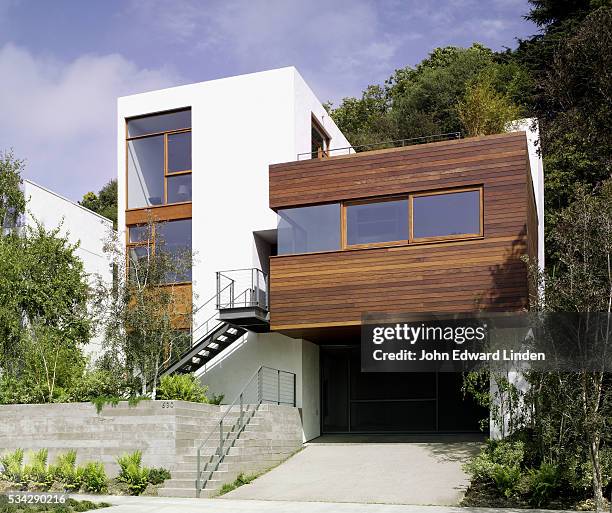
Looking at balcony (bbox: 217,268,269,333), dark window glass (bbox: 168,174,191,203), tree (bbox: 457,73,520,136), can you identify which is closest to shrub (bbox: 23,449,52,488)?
balcony (bbox: 217,268,269,333)

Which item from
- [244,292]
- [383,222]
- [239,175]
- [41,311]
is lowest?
[41,311]

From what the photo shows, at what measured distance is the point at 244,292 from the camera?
20391 millimetres

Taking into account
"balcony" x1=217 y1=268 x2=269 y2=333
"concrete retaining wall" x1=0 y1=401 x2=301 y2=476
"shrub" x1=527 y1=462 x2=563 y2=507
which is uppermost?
"balcony" x1=217 y1=268 x2=269 y2=333

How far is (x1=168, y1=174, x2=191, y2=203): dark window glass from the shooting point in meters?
22.5

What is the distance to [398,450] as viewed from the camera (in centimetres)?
1806

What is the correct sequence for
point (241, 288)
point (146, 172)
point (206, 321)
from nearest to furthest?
point (241, 288) < point (206, 321) < point (146, 172)

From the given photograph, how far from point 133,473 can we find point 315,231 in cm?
678

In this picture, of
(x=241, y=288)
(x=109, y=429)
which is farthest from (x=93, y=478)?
(x=241, y=288)

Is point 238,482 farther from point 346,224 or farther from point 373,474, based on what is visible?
point 346,224

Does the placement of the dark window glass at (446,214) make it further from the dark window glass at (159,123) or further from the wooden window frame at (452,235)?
the dark window glass at (159,123)

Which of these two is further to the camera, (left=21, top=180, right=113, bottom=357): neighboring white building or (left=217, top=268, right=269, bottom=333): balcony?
(left=21, top=180, right=113, bottom=357): neighboring white building

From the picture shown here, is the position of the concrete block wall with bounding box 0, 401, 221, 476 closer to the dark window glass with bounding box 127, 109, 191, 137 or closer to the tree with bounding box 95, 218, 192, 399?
the tree with bounding box 95, 218, 192, 399

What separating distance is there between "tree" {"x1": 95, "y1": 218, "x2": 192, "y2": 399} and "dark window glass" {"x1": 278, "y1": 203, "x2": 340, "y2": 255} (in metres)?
A: 2.45

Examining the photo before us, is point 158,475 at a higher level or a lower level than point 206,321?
lower
